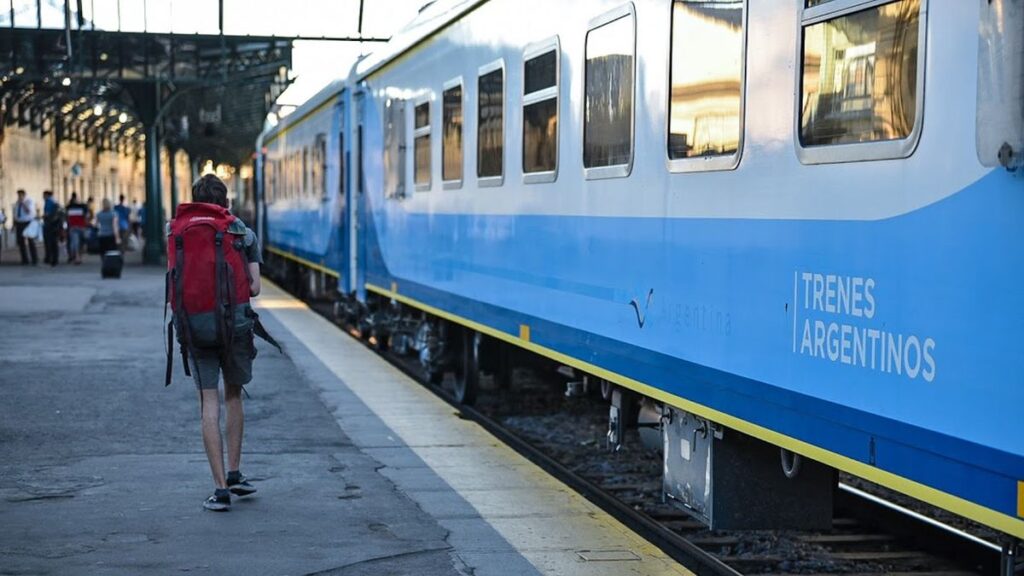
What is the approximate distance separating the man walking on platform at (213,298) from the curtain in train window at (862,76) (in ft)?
10.3

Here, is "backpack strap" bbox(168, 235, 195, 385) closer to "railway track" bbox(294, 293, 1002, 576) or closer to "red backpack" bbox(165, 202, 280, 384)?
"red backpack" bbox(165, 202, 280, 384)

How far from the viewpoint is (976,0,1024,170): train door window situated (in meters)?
4.35

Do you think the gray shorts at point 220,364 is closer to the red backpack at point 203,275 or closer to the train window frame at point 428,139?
the red backpack at point 203,275

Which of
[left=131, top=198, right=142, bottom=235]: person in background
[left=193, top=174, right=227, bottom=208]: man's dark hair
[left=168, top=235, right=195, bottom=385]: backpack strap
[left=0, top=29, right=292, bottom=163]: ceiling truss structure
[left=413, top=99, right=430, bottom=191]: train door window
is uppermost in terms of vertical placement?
[left=0, top=29, right=292, bottom=163]: ceiling truss structure

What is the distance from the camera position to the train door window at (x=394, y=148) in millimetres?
14039

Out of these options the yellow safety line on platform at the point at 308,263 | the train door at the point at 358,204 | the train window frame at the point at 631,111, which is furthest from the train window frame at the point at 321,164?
the train window frame at the point at 631,111

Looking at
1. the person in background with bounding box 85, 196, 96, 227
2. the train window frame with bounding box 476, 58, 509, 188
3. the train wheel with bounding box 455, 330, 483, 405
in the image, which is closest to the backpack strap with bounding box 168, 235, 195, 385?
the train window frame with bounding box 476, 58, 509, 188

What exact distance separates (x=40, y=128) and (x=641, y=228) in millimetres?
44736

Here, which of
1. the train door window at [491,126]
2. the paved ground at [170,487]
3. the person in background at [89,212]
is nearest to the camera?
the paved ground at [170,487]

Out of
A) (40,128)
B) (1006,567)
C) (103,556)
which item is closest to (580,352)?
(103,556)

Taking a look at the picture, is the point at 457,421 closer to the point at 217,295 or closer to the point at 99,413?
the point at 99,413

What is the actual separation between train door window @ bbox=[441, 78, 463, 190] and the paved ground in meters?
1.89

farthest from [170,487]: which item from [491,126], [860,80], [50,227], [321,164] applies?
[50,227]

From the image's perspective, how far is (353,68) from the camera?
58.3ft
